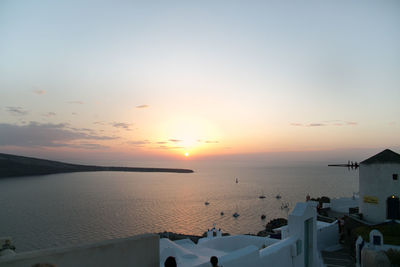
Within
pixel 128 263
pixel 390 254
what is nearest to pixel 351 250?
pixel 390 254

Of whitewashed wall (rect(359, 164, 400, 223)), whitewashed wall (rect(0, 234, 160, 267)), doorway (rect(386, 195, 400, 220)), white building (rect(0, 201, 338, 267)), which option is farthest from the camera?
whitewashed wall (rect(359, 164, 400, 223))

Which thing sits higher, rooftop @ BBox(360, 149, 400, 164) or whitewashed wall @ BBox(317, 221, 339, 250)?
rooftop @ BBox(360, 149, 400, 164)

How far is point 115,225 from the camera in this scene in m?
48.5

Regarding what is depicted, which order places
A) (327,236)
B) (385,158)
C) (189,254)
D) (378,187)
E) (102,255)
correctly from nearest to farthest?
(102,255) < (189,254) < (327,236) < (385,158) < (378,187)

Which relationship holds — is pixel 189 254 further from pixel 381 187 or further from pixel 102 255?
pixel 381 187

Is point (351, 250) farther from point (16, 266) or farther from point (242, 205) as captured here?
point (242, 205)

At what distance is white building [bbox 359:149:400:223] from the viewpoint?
52.9 feet

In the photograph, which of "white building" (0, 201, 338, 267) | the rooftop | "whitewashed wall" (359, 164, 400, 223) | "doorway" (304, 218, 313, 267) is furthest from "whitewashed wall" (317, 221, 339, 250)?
"doorway" (304, 218, 313, 267)

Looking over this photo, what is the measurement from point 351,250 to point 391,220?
3159 millimetres

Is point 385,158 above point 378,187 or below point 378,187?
above

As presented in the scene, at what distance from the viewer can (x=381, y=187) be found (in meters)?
16.5

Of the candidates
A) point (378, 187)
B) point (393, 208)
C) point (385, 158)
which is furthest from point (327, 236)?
point (385, 158)

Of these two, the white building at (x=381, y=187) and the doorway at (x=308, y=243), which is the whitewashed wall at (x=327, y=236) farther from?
the doorway at (x=308, y=243)

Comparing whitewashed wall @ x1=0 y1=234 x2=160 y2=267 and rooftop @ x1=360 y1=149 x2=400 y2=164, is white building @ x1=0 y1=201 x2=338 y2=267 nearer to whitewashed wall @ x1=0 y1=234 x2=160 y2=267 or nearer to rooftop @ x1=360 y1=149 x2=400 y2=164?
whitewashed wall @ x1=0 y1=234 x2=160 y2=267
